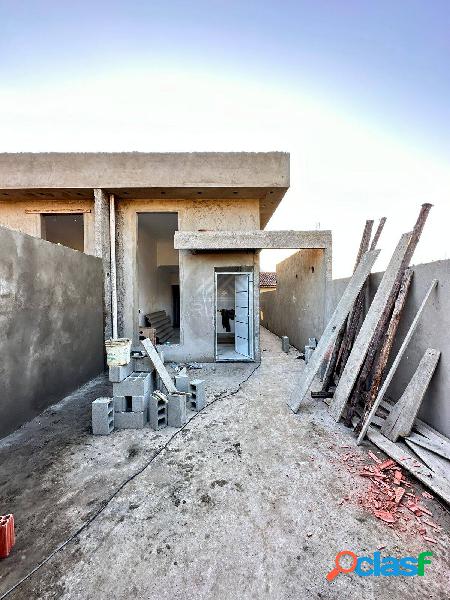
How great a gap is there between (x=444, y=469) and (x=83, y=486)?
3.92m

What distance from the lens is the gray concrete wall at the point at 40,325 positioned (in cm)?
398

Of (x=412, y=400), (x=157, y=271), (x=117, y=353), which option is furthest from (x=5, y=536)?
(x=157, y=271)

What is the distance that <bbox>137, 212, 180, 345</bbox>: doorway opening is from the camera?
32.3ft

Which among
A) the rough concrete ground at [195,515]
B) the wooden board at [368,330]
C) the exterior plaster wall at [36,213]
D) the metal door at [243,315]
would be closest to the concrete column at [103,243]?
the exterior plaster wall at [36,213]

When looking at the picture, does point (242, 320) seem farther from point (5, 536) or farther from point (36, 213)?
point (36, 213)

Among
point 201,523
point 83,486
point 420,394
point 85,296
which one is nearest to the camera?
point 201,523

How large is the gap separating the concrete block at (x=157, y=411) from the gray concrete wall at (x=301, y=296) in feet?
16.7

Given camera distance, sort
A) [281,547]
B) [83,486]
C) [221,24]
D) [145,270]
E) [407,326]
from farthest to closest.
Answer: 1. [145,270]
2. [221,24]
3. [407,326]
4. [83,486]
5. [281,547]

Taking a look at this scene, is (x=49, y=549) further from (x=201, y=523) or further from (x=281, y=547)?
(x=281, y=547)

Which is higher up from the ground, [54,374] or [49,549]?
[54,374]

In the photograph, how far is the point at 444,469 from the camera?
2818 mm

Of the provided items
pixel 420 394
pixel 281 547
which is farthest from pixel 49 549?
pixel 420 394

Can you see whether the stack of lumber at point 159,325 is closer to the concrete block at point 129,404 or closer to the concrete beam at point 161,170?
the concrete beam at point 161,170

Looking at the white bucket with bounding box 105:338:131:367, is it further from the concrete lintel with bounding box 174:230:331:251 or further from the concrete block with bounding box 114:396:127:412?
the concrete lintel with bounding box 174:230:331:251
